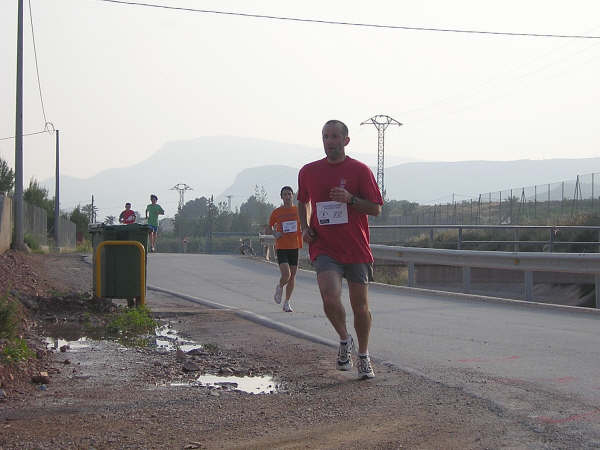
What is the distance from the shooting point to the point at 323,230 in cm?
687

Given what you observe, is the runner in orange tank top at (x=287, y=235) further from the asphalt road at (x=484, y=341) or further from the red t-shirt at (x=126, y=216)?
the red t-shirt at (x=126, y=216)

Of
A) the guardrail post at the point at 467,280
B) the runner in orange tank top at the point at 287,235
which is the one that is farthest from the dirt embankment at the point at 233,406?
the guardrail post at the point at 467,280

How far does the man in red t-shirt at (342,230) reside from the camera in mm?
6793

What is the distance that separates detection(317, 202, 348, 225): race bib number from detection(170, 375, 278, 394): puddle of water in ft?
4.26

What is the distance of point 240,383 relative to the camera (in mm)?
6773

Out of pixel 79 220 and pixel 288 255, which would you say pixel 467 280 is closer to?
pixel 288 255

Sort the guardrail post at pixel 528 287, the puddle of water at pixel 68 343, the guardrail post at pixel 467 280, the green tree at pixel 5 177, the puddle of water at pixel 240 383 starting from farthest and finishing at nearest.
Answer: the green tree at pixel 5 177 → the guardrail post at pixel 467 280 → the guardrail post at pixel 528 287 → the puddle of water at pixel 68 343 → the puddle of water at pixel 240 383

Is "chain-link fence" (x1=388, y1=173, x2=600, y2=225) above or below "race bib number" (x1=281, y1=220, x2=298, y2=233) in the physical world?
above

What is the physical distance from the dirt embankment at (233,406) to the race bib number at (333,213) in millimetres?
1206

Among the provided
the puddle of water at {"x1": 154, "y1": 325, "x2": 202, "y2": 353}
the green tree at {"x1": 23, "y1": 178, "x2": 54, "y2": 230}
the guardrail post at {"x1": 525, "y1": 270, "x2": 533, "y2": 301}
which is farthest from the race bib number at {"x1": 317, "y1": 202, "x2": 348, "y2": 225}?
the green tree at {"x1": 23, "y1": 178, "x2": 54, "y2": 230}

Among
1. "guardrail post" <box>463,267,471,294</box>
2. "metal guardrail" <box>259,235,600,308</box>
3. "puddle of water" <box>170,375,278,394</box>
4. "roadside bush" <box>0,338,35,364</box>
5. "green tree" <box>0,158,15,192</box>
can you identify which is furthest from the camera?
"green tree" <box>0,158,15,192</box>

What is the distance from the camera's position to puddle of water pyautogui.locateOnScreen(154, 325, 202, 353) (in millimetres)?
8867

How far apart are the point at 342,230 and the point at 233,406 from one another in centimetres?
170

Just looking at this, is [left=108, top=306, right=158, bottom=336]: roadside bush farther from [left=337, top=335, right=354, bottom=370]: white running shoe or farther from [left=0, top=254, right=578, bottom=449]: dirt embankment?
[left=337, top=335, right=354, bottom=370]: white running shoe
